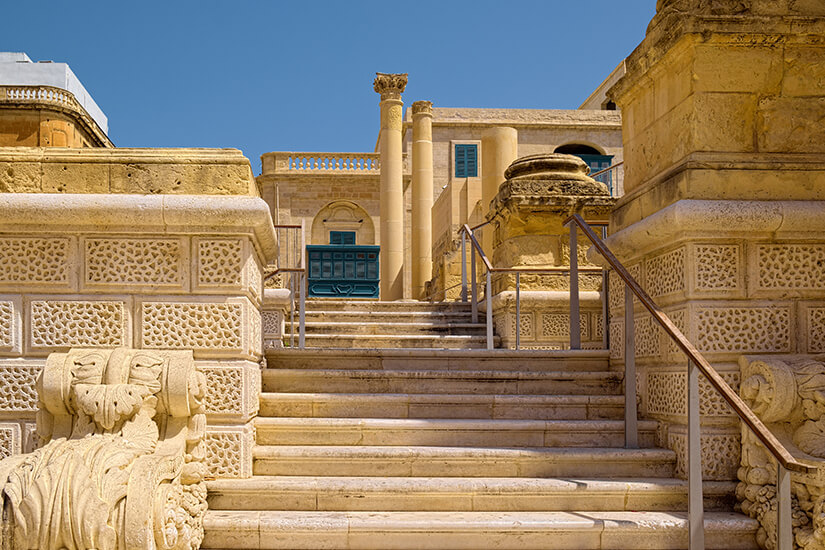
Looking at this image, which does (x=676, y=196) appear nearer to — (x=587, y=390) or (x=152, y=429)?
(x=587, y=390)

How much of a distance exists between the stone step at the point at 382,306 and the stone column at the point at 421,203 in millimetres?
7509

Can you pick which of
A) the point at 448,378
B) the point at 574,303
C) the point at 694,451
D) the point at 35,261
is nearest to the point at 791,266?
the point at 694,451

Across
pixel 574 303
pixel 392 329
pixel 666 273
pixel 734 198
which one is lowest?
pixel 392 329

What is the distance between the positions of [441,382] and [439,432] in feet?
1.94

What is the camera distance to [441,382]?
197 inches

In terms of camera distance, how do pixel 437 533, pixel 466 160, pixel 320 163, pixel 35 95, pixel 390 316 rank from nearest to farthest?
pixel 437 533
pixel 390 316
pixel 35 95
pixel 320 163
pixel 466 160

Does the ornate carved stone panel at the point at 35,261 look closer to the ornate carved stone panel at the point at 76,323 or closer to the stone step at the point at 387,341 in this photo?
the ornate carved stone panel at the point at 76,323

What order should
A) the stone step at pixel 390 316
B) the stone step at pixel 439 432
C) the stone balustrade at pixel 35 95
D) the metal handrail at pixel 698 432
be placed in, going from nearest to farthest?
the metal handrail at pixel 698 432 → the stone step at pixel 439 432 → the stone step at pixel 390 316 → the stone balustrade at pixel 35 95

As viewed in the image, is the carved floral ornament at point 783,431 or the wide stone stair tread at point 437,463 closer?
the carved floral ornament at point 783,431

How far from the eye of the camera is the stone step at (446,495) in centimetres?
392

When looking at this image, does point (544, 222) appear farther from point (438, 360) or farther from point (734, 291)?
point (734, 291)

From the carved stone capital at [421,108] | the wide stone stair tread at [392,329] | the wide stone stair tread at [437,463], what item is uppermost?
the carved stone capital at [421,108]

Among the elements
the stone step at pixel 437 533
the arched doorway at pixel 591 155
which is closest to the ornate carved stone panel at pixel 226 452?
the stone step at pixel 437 533

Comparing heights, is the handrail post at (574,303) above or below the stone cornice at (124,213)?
below
